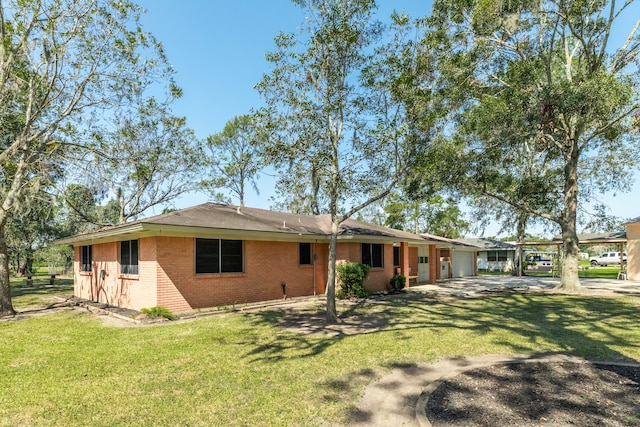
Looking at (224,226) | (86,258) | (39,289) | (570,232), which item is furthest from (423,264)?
(39,289)

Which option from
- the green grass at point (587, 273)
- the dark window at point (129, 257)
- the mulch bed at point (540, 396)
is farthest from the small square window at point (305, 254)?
the green grass at point (587, 273)

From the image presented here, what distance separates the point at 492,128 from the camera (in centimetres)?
1458

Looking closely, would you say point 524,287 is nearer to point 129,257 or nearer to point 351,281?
point 351,281

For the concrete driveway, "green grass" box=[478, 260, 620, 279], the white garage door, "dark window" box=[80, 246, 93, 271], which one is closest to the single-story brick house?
"dark window" box=[80, 246, 93, 271]

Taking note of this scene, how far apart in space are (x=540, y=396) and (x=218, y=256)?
33.3 feet

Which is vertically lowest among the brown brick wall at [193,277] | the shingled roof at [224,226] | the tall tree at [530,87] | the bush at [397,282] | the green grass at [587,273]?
the green grass at [587,273]

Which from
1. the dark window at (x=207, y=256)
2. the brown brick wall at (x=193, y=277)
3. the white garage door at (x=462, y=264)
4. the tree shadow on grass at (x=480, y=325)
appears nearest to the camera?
the tree shadow on grass at (x=480, y=325)

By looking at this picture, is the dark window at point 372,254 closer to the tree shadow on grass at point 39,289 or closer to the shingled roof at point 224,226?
the shingled roof at point 224,226

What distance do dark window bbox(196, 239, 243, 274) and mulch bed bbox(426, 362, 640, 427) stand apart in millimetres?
8948

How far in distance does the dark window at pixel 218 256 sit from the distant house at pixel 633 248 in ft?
87.1

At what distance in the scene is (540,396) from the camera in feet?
15.2

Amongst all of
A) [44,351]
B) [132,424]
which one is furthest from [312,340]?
[44,351]

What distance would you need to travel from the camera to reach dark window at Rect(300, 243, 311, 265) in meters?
15.6

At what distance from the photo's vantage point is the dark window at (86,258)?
52.0ft
